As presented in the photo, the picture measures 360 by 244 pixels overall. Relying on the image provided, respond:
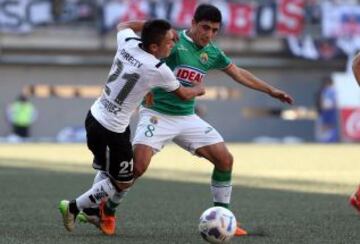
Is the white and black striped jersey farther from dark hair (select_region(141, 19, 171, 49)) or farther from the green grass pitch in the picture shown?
the green grass pitch

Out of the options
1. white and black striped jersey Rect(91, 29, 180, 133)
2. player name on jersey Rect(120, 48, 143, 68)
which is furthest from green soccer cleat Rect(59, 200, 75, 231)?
player name on jersey Rect(120, 48, 143, 68)

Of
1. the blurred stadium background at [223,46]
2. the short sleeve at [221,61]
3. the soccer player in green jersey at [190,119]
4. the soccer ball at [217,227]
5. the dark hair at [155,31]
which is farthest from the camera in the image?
the blurred stadium background at [223,46]

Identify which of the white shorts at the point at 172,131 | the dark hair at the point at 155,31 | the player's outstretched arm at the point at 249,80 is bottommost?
the white shorts at the point at 172,131

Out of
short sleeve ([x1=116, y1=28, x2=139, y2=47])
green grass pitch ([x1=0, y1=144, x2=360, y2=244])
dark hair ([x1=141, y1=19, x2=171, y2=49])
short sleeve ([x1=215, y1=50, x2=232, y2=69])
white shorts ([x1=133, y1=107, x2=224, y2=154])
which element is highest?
dark hair ([x1=141, y1=19, x2=171, y2=49])

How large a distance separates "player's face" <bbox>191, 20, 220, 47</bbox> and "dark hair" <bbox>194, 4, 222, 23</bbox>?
0.04m

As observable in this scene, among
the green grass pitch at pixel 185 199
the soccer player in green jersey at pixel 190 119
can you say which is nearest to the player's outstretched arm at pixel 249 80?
the soccer player in green jersey at pixel 190 119

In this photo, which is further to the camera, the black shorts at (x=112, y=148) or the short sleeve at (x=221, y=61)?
the short sleeve at (x=221, y=61)

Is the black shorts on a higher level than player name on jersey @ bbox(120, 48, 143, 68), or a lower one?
lower

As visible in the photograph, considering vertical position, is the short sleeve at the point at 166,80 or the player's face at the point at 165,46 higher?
the player's face at the point at 165,46

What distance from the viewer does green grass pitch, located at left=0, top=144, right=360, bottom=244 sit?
29.4 ft

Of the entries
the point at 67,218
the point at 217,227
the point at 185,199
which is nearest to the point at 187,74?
the point at 67,218

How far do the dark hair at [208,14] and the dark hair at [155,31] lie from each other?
31.3 inches

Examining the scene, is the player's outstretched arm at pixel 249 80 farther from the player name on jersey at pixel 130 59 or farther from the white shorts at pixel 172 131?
the player name on jersey at pixel 130 59

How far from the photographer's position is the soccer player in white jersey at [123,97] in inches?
339
